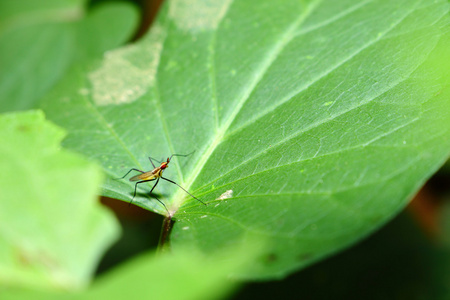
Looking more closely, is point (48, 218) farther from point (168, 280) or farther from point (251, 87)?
point (251, 87)

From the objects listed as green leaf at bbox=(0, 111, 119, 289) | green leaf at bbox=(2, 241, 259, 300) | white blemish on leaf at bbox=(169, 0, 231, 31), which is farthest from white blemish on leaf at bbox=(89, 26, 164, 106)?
green leaf at bbox=(2, 241, 259, 300)

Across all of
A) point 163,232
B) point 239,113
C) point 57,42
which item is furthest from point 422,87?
point 57,42

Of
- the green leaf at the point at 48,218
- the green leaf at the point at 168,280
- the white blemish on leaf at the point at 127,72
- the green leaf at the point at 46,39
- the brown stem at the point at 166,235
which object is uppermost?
the green leaf at the point at 46,39

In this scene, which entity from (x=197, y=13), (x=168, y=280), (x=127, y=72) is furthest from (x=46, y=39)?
(x=168, y=280)

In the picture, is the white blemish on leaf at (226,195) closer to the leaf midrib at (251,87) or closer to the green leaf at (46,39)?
the leaf midrib at (251,87)

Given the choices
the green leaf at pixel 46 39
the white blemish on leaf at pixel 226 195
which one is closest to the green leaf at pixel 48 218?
the white blemish on leaf at pixel 226 195

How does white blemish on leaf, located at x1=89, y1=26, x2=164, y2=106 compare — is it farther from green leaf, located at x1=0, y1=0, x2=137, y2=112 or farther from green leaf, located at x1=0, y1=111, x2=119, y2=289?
green leaf, located at x1=0, y1=111, x2=119, y2=289
